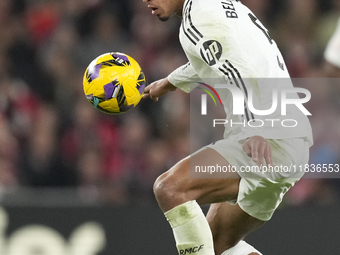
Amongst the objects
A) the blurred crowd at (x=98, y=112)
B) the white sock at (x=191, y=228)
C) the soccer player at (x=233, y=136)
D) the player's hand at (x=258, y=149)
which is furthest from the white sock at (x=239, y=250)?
the blurred crowd at (x=98, y=112)

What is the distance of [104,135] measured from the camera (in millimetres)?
6496

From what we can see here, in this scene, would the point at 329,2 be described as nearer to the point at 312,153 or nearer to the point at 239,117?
the point at 312,153

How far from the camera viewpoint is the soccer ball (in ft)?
11.7

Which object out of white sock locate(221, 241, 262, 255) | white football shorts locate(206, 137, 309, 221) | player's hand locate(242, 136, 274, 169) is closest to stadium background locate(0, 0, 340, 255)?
white sock locate(221, 241, 262, 255)

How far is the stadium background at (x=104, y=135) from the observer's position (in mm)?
4895

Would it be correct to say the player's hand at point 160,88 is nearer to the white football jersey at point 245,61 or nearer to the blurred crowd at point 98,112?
the white football jersey at point 245,61

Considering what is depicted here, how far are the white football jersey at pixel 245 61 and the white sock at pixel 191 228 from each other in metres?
0.48

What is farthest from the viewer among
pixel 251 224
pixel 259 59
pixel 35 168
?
A: pixel 35 168

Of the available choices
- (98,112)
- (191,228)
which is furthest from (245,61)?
(98,112)

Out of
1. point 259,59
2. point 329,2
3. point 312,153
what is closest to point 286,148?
point 259,59

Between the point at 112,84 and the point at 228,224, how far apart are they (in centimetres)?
117

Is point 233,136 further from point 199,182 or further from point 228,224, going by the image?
point 228,224

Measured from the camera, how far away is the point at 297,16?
7.07m

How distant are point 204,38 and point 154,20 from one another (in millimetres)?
4377
